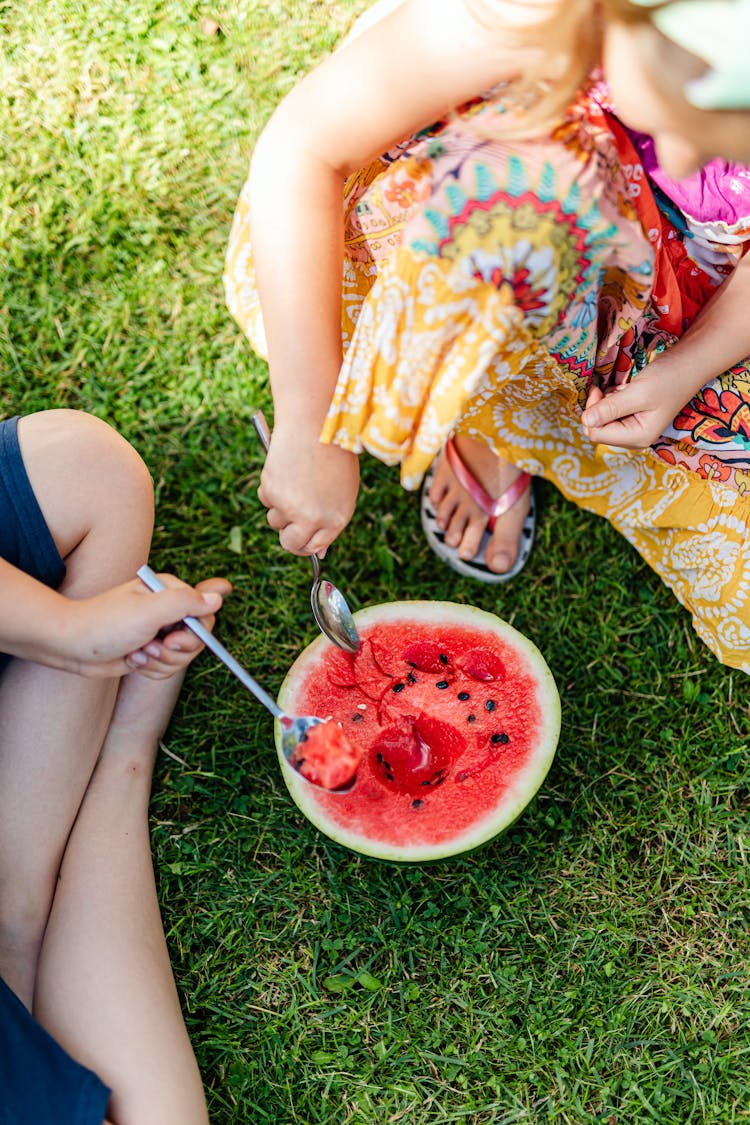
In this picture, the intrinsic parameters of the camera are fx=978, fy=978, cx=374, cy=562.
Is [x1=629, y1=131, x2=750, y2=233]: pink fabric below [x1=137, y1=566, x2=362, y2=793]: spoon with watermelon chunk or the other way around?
the other way around

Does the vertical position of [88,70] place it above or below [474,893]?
above

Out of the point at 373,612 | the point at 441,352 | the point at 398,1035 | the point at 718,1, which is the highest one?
the point at 718,1

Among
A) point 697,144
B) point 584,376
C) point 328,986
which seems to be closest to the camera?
point 697,144

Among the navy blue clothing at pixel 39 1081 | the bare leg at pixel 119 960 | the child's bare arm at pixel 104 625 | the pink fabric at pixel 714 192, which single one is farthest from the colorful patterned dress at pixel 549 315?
the navy blue clothing at pixel 39 1081

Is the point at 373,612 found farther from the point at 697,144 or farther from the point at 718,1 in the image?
the point at 718,1

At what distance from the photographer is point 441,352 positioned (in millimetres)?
1240

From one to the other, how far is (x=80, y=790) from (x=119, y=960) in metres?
0.29

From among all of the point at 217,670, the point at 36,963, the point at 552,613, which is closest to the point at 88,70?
the point at 217,670

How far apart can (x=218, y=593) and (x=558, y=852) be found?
2.65 feet

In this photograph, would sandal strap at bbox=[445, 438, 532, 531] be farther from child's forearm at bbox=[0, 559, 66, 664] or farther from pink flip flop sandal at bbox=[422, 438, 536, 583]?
child's forearm at bbox=[0, 559, 66, 664]

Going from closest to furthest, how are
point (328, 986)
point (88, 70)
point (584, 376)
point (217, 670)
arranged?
point (584, 376), point (328, 986), point (217, 670), point (88, 70)

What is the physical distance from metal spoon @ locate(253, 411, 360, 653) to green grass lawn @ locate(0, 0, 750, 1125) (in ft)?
0.65

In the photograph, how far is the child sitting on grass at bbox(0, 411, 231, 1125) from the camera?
52.3 inches

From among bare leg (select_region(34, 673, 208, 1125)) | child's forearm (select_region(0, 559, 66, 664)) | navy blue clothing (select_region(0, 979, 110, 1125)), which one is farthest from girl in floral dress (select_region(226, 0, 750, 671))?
navy blue clothing (select_region(0, 979, 110, 1125))
